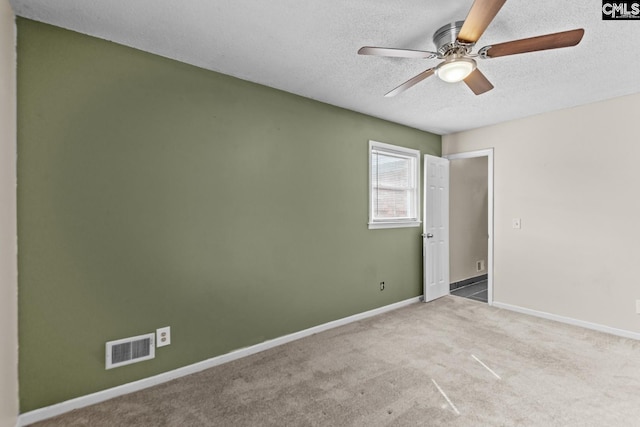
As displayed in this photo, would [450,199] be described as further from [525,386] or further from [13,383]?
[13,383]

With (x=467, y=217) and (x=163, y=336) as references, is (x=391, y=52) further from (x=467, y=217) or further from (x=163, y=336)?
(x=467, y=217)

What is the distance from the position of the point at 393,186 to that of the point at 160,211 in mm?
2930

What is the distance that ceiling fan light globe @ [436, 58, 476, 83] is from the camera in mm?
1963

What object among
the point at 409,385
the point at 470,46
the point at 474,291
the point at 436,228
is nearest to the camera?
the point at 470,46

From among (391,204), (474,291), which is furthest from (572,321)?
(391,204)

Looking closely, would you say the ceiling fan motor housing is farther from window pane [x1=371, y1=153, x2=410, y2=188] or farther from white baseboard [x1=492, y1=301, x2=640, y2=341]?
white baseboard [x1=492, y1=301, x2=640, y2=341]

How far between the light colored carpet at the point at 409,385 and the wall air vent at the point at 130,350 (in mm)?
235

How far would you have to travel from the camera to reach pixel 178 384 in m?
2.33

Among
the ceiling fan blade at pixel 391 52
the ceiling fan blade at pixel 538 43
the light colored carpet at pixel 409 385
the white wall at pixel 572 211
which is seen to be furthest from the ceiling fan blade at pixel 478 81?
the light colored carpet at pixel 409 385

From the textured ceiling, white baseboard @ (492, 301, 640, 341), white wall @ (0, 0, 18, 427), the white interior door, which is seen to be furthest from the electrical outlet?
white baseboard @ (492, 301, 640, 341)

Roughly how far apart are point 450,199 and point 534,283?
173 cm

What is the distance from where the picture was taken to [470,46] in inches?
72.9

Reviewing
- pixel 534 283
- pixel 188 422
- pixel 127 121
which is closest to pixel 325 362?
pixel 188 422

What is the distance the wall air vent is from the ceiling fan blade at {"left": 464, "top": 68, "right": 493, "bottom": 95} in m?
2.97
